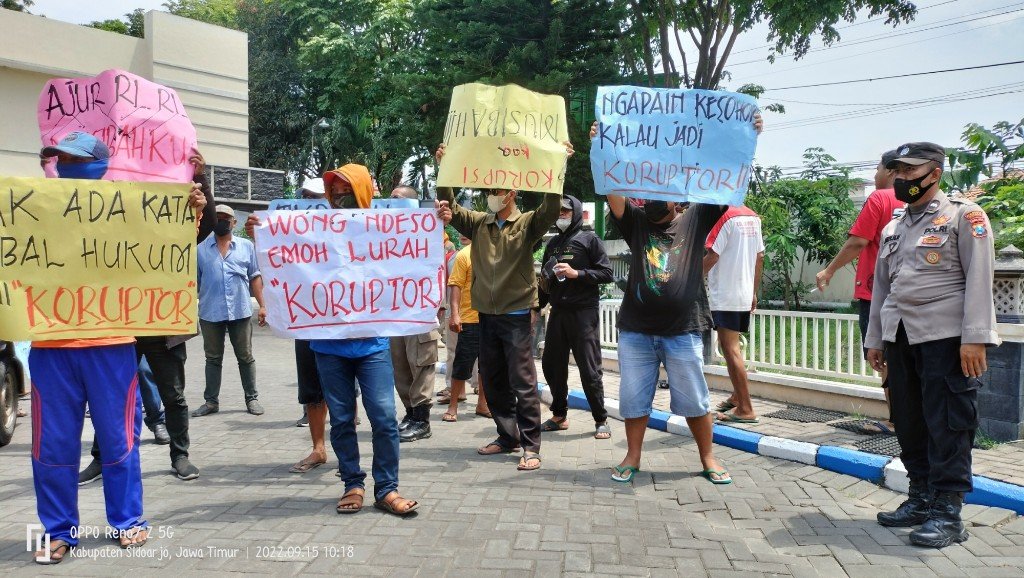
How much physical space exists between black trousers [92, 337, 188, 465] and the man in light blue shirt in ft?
6.56

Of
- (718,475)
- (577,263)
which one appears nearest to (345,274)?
(577,263)

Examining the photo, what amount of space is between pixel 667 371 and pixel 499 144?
1897mm

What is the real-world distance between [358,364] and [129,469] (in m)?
1.32

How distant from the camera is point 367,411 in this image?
179 inches

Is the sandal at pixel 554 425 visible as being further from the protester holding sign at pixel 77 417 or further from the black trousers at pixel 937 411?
the protester holding sign at pixel 77 417

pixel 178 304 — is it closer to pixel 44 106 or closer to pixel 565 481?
pixel 44 106

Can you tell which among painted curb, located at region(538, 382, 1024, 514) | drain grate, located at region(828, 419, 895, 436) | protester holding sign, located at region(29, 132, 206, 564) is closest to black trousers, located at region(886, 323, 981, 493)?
painted curb, located at region(538, 382, 1024, 514)

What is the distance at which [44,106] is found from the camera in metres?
4.34

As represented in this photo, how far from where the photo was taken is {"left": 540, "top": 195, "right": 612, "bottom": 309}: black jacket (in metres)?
6.37

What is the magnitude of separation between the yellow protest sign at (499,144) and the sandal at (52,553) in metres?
2.98

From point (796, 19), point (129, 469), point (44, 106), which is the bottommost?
point (129, 469)

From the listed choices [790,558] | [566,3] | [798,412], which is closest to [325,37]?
[566,3]

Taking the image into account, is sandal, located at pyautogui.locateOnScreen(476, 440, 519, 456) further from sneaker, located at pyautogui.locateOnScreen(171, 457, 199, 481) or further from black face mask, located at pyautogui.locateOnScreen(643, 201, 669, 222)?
black face mask, located at pyautogui.locateOnScreen(643, 201, 669, 222)

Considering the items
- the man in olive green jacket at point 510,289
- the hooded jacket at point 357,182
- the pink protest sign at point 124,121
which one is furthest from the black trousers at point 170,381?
the man in olive green jacket at point 510,289
